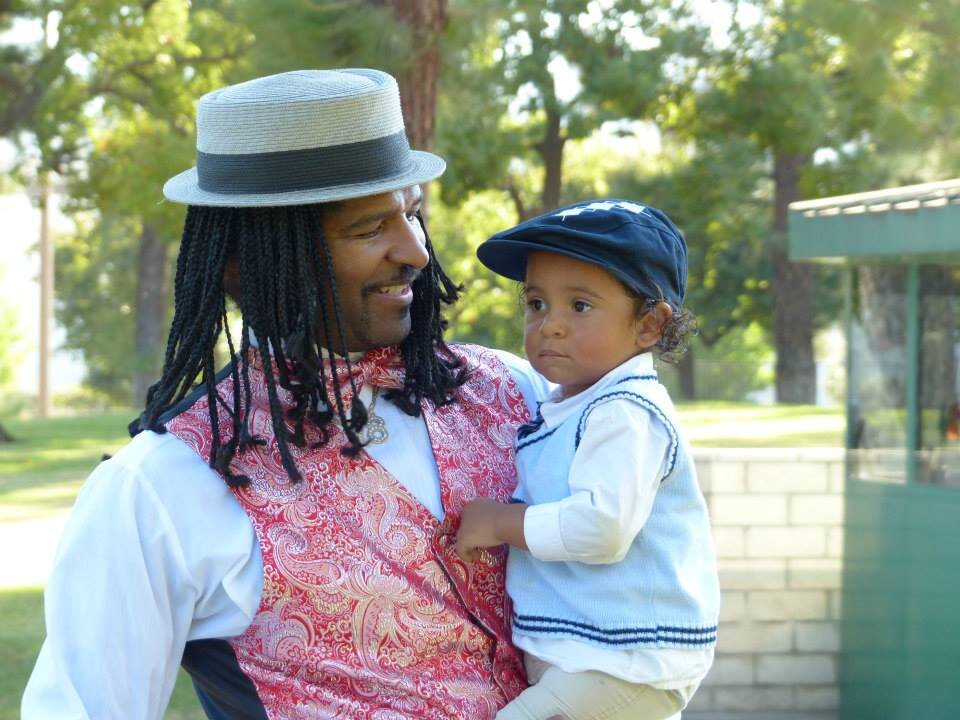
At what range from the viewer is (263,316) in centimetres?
232

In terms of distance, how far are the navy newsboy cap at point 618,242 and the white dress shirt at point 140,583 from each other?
0.65 metres

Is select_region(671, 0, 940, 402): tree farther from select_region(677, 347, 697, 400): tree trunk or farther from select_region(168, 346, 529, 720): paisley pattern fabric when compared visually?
select_region(168, 346, 529, 720): paisley pattern fabric

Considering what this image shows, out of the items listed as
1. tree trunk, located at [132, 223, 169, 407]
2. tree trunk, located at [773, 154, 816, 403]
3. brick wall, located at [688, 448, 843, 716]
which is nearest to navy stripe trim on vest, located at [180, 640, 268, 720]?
brick wall, located at [688, 448, 843, 716]

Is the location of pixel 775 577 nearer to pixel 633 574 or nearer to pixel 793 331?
pixel 633 574

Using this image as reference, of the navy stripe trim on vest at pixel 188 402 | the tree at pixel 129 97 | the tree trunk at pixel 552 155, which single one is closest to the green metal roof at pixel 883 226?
the navy stripe trim on vest at pixel 188 402

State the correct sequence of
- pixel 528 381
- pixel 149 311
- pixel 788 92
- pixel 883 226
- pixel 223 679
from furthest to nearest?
pixel 149 311 → pixel 788 92 → pixel 883 226 → pixel 528 381 → pixel 223 679

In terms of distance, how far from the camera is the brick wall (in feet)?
26.0

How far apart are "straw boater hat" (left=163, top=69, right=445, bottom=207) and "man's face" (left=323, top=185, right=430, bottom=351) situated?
5 cm

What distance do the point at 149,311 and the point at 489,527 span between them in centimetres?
2778

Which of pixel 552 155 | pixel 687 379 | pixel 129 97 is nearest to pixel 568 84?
pixel 552 155

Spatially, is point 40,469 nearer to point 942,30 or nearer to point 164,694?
point 942,30

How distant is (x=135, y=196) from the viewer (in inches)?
710

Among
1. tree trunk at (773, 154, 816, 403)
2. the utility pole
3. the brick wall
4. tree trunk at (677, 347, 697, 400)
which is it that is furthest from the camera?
the utility pole

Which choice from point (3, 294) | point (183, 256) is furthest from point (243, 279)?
point (3, 294)
